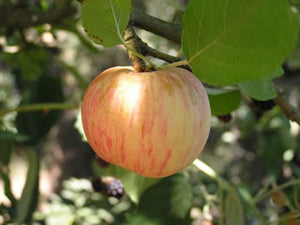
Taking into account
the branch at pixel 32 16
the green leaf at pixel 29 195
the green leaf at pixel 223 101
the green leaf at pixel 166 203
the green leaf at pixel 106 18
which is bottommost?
the green leaf at pixel 29 195

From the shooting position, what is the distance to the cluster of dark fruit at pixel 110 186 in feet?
2.70

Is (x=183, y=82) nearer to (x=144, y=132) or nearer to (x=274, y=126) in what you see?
(x=144, y=132)

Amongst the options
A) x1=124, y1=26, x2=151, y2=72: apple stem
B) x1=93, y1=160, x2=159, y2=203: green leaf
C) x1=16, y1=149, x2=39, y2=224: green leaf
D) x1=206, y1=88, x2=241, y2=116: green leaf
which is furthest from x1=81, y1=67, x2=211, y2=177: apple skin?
x1=16, y1=149, x2=39, y2=224: green leaf

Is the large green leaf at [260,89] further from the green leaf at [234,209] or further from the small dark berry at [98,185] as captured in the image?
the small dark berry at [98,185]

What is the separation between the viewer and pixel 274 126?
1184 millimetres

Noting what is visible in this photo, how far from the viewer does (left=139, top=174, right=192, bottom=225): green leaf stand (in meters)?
0.75

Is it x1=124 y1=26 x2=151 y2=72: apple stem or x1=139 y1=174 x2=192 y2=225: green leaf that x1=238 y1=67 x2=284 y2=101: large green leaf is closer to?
x1=124 y1=26 x2=151 y2=72: apple stem

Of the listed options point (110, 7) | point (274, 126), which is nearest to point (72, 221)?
point (274, 126)

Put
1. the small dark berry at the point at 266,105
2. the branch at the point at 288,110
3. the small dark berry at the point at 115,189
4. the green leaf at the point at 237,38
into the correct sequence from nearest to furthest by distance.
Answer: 1. the green leaf at the point at 237,38
2. the branch at the point at 288,110
3. the small dark berry at the point at 266,105
4. the small dark berry at the point at 115,189

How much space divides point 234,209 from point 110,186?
0.28 metres

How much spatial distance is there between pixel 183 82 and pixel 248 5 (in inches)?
4.6

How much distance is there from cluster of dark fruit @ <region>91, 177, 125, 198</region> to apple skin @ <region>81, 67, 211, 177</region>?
1.35 feet

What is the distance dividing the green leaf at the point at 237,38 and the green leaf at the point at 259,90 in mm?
151

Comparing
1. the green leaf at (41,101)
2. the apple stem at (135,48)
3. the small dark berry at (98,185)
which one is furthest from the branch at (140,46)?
the green leaf at (41,101)
